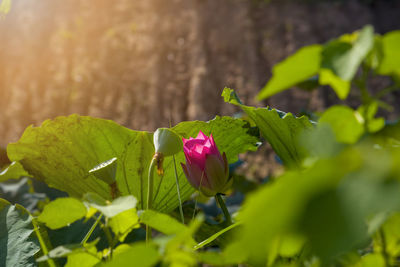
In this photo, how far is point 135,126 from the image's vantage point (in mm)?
3141

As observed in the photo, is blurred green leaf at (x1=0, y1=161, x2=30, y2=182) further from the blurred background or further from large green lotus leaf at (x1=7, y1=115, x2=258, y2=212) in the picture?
the blurred background

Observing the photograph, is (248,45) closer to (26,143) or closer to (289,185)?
(26,143)

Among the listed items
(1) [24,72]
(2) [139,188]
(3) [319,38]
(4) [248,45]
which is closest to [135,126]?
(1) [24,72]

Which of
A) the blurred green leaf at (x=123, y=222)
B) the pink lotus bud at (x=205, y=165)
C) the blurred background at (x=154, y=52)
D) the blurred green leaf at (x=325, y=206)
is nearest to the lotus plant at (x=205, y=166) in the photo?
the pink lotus bud at (x=205, y=165)

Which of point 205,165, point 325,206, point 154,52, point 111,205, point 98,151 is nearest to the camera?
point 325,206

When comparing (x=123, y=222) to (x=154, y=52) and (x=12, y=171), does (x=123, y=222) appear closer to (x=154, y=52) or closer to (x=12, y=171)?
(x=12, y=171)

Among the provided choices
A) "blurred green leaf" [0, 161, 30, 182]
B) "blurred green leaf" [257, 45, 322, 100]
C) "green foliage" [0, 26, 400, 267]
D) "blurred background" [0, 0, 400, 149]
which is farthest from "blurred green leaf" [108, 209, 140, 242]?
"blurred background" [0, 0, 400, 149]

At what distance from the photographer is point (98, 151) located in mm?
434

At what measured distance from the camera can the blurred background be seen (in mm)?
3350

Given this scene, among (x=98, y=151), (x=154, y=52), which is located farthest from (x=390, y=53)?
(x=154, y=52)

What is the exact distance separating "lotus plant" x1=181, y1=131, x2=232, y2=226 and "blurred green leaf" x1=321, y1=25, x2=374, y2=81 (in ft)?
0.56

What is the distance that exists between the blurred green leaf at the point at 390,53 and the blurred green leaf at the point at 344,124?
2cm

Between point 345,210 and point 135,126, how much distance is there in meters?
3.08

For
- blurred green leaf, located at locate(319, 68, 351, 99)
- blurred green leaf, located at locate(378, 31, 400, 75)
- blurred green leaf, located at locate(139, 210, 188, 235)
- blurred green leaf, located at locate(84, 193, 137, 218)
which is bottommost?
blurred green leaf, located at locate(139, 210, 188, 235)
